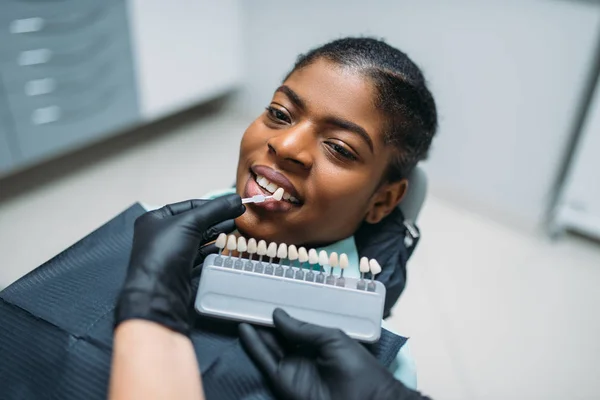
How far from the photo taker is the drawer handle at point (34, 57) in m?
1.93

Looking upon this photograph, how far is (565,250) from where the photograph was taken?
209 cm

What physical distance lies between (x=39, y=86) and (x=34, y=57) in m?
0.12

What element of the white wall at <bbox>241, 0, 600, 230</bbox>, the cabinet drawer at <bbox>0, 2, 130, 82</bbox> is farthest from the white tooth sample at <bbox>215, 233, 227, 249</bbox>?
the cabinet drawer at <bbox>0, 2, 130, 82</bbox>

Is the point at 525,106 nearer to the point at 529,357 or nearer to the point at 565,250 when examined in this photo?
the point at 565,250

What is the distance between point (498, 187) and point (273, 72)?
1260 mm

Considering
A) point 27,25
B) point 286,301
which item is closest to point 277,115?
point 286,301

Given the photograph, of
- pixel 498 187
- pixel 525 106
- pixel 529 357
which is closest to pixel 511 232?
pixel 498 187

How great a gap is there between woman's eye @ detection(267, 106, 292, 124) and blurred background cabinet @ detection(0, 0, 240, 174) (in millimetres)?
1406

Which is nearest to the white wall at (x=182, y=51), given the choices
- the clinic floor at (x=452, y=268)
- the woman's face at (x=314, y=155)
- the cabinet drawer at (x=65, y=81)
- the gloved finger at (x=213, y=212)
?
the cabinet drawer at (x=65, y=81)

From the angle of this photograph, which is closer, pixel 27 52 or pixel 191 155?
pixel 27 52

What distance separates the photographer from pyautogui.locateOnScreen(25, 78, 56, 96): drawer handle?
1.99m

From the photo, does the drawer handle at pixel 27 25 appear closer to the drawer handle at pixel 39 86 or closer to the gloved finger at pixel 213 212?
the drawer handle at pixel 39 86

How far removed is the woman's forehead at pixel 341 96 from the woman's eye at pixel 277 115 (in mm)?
48

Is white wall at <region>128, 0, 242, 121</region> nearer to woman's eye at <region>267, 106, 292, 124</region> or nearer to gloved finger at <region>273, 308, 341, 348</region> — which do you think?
woman's eye at <region>267, 106, 292, 124</region>
